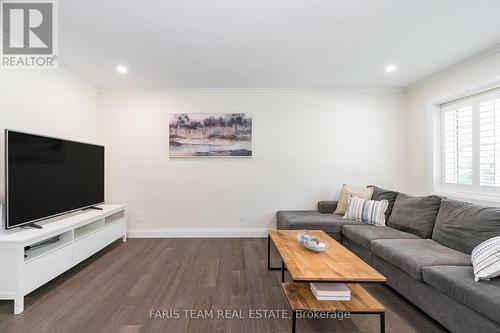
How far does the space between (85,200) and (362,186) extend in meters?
4.25

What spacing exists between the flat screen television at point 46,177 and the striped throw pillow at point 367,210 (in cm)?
367

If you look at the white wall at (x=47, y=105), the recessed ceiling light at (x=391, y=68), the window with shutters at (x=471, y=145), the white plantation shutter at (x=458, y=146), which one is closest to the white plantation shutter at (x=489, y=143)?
the window with shutters at (x=471, y=145)

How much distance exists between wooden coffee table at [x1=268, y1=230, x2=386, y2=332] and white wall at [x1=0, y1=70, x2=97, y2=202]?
2950mm

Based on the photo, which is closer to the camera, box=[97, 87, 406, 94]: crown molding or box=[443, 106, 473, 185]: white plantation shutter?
box=[443, 106, 473, 185]: white plantation shutter

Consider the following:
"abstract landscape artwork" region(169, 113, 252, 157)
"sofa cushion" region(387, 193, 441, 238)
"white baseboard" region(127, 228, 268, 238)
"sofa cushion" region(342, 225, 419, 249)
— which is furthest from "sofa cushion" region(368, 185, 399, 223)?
"abstract landscape artwork" region(169, 113, 252, 157)

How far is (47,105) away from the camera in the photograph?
3.07 metres

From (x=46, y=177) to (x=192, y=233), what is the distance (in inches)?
86.0

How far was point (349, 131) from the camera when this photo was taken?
421 cm

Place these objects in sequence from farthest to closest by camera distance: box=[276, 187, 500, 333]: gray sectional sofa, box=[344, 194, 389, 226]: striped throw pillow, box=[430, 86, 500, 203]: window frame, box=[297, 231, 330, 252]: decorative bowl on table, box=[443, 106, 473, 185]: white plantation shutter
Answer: box=[344, 194, 389, 226]: striped throw pillow, box=[443, 106, 473, 185]: white plantation shutter, box=[430, 86, 500, 203]: window frame, box=[297, 231, 330, 252]: decorative bowl on table, box=[276, 187, 500, 333]: gray sectional sofa

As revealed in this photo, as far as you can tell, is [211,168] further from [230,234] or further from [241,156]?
[230,234]

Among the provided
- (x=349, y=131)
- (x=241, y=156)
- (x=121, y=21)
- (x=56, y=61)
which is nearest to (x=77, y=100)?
(x=56, y=61)

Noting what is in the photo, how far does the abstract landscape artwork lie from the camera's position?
410 cm

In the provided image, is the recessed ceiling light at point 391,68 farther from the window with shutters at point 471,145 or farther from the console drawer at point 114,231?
the console drawer at point 114,231

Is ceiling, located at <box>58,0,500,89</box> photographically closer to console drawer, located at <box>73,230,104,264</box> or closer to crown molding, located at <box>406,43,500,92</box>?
crown molding, located at <box>406,43,500,92</box>
